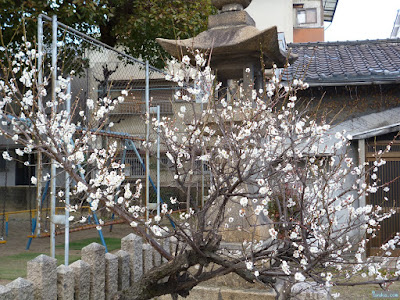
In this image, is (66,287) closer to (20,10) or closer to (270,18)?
(20,10)

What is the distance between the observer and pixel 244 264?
3133 mm

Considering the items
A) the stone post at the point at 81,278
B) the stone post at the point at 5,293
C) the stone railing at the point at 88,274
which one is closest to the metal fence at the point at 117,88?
the stone railing at the point at 88,274

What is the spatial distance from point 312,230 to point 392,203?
5755 millimetres

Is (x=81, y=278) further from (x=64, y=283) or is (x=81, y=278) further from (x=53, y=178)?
(x=53, y=178)

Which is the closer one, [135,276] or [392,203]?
[135,276]

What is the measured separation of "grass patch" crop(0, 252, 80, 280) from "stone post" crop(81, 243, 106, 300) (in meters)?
2.89

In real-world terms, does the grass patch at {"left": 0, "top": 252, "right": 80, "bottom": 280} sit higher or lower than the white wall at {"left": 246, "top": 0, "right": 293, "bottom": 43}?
lower

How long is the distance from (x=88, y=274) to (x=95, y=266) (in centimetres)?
9

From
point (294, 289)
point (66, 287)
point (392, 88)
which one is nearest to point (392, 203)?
point (392, 88)

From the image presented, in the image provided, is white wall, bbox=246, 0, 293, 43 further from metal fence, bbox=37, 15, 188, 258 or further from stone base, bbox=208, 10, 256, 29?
stone base, bbox=208, 10, 256, 29

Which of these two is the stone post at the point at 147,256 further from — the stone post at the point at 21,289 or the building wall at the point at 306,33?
the building wall at the point at 306,33

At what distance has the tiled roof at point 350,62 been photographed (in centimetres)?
871

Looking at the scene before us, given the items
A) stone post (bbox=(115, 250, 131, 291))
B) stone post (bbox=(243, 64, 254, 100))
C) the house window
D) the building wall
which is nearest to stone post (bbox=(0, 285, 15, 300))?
stone post (bbox=(115, 250, 131, 291))

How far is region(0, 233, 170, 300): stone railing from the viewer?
9.50 feet
